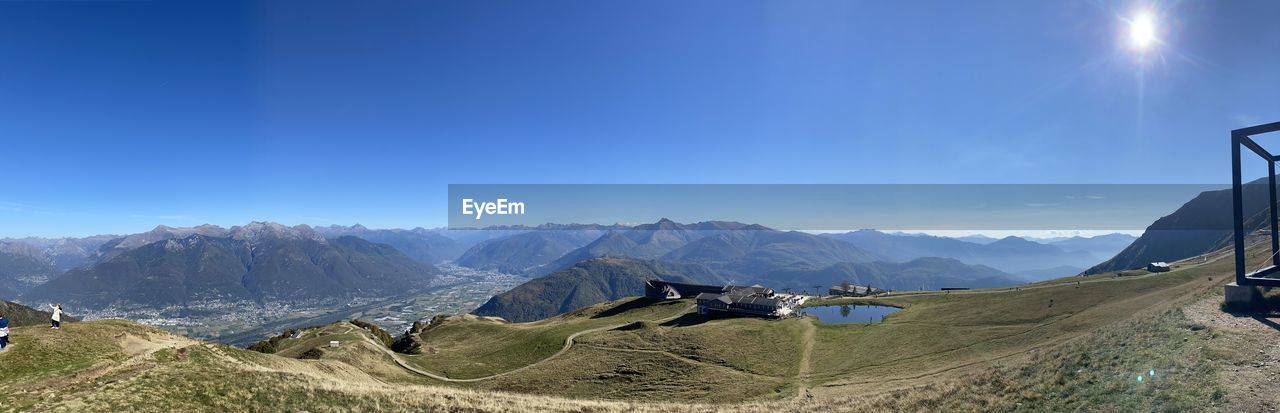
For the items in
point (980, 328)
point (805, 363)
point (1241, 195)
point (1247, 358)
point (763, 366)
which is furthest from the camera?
point (980, 328)

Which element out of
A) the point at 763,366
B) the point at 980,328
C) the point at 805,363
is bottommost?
the point at 763,366

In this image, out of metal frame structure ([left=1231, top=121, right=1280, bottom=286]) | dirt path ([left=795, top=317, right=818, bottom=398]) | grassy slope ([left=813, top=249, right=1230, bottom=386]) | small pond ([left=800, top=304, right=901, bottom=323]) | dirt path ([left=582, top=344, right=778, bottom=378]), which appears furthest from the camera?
small pond ([left=800, top=304, right=901, bottom=323])

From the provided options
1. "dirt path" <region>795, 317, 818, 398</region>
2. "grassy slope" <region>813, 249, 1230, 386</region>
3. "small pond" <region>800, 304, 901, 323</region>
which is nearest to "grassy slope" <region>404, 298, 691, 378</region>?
"small pond" <region>800, 304, 901, 323</region>

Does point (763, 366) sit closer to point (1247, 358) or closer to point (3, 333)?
point (1247, 358)

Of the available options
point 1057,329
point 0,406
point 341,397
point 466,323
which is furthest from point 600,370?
point 466,323

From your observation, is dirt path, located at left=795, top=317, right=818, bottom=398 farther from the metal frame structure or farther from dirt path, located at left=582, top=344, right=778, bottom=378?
the metal frame structure

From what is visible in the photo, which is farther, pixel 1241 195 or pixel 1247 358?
pixel 1241 195

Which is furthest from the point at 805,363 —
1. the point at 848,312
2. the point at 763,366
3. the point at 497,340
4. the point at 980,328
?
the point at 497,340
